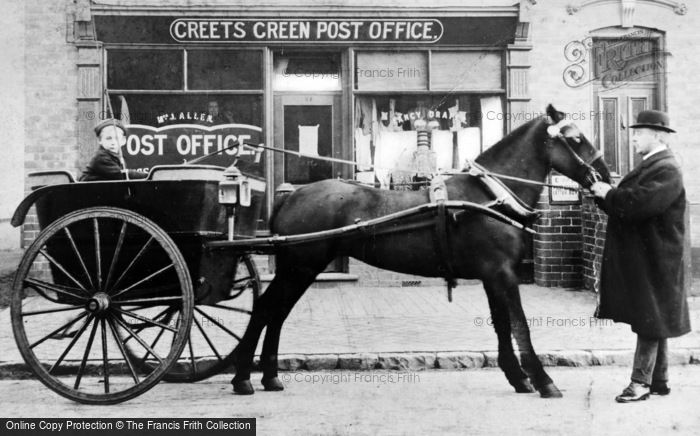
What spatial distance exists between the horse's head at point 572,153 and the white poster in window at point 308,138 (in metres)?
5.46

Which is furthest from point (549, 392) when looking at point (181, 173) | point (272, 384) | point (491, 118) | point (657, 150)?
point (491, 118)

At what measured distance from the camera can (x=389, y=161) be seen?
10477 mm

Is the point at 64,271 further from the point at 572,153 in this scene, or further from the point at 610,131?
the point at 610,131

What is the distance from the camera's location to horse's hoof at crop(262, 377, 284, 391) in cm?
539

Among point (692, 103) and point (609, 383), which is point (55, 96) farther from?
point (692, 103)

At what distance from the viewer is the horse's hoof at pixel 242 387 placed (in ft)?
17.3

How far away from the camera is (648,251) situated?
16.6 feet

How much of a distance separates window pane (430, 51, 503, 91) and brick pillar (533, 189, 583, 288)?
1.83m

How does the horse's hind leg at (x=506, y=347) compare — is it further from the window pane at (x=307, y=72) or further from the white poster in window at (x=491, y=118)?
the window pane at (x=307, y=72)

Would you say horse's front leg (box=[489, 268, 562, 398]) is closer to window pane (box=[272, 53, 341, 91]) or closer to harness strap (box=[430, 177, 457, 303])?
harness strap (box=[430, 177, 457, 303])

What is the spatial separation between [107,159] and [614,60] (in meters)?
7.90

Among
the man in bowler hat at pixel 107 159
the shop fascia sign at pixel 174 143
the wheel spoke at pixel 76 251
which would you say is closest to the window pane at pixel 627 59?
the shop fascia sign at pixel 174 143

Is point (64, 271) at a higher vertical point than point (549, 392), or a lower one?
higher

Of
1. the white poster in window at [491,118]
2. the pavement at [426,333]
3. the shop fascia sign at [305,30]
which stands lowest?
the pavement at [426,333]
